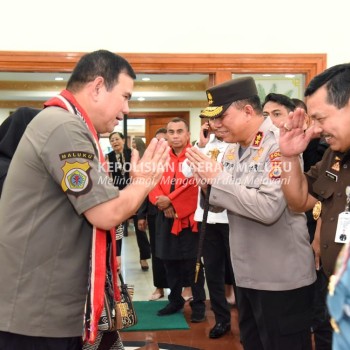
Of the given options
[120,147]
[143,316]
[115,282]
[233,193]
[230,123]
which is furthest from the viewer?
[120,147]

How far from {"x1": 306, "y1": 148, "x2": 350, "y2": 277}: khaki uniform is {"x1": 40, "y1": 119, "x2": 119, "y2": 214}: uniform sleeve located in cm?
81

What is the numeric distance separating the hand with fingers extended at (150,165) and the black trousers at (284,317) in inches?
31.1

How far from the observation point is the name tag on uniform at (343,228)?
1.61 metres

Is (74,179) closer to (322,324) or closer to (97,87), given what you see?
(97,87)

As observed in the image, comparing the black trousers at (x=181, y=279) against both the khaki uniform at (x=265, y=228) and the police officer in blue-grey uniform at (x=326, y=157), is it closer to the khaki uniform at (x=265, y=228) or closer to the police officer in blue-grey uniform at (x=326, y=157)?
the khaki uniform at (x=265, y=228)

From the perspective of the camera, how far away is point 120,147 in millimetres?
5996

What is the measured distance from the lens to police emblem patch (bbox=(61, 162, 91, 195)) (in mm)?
1344

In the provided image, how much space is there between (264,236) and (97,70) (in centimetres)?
97

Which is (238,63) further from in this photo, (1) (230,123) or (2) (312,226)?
(1) (230,123)

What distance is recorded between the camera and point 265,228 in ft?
6.52

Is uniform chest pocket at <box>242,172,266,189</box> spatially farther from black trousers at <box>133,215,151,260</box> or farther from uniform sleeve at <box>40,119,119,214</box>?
black trousers at <box>133,215,151,260</box>

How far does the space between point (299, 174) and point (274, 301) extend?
541 millimetres

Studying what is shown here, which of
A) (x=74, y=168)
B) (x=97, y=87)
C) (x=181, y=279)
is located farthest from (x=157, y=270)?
(x=74, y=168)

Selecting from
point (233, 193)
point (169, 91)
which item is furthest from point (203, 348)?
point (169, 91)
